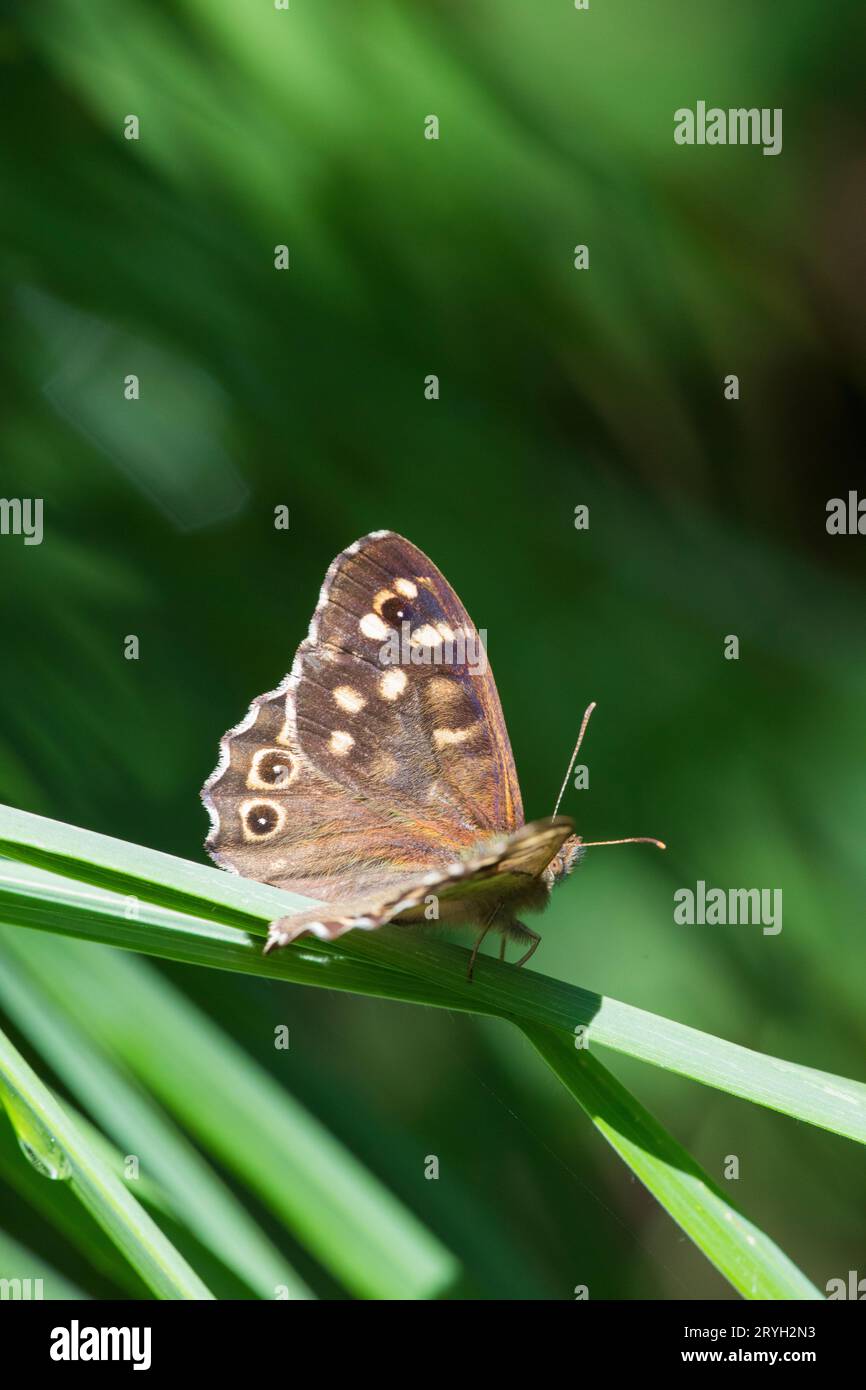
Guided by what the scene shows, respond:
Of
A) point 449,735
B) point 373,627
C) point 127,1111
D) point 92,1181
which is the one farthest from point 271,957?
point 373,627

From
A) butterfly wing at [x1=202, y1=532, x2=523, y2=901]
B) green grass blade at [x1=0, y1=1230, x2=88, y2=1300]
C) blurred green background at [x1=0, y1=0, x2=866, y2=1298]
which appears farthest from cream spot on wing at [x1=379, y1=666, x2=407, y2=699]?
green grass blade at [x1=0, y1=1230, x2=88, y2=1300]

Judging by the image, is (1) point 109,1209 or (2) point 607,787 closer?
(1) point 109,1209

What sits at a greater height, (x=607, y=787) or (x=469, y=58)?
(x=469, y=58)

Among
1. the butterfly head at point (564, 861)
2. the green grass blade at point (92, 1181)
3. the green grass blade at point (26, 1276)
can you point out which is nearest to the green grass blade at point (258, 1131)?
the green grass blade at point (26, 1276)

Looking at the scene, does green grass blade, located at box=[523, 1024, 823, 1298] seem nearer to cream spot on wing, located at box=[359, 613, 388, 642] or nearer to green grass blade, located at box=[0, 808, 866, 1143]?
green grass blade, located at box=[0, 808, 866, 1143]

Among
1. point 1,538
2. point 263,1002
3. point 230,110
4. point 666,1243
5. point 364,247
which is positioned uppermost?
point 230,110

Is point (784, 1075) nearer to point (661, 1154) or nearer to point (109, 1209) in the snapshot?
point (661, 1154)

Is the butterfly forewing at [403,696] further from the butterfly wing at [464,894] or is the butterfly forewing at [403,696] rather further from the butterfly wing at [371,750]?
the butterfly wing at [464,894]
